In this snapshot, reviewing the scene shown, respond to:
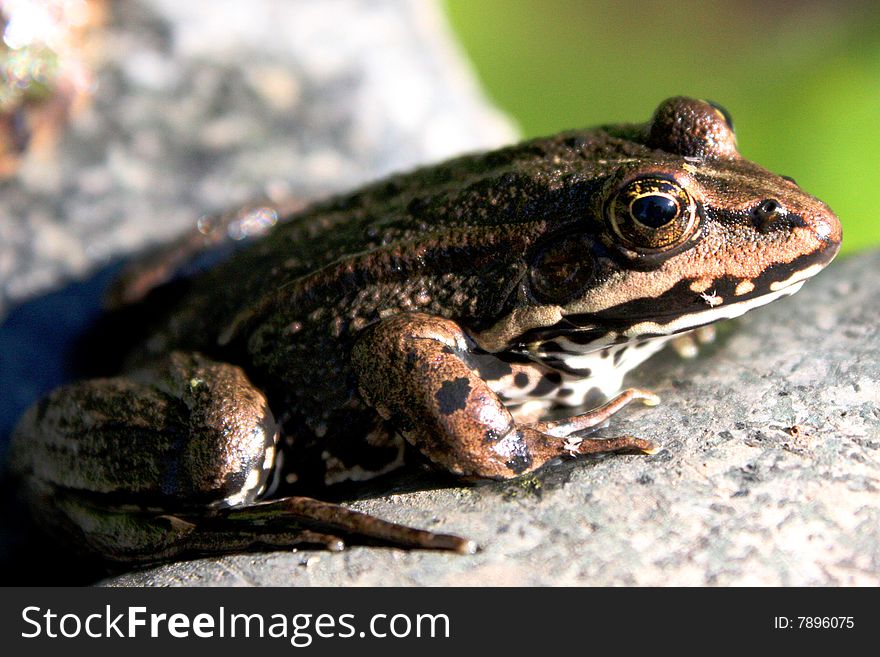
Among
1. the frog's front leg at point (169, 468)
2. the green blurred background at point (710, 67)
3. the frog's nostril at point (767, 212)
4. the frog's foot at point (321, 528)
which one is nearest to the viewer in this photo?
the frog's foot at point (321, 528)

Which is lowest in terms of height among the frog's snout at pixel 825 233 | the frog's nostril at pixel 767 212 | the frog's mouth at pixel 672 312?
the frog's mouth at pixel 672 312

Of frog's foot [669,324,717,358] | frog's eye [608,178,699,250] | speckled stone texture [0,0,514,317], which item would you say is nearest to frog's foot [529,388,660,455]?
frog's foot [669,324,717,358]

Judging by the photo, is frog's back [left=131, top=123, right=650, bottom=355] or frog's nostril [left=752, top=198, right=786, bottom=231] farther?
frog's back [left=131, top=123, right=650, bottom=355]

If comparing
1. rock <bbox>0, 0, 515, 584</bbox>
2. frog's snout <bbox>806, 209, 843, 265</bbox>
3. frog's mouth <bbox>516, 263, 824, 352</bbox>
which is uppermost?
rock <bbox>0, 0, 515, 584</bbox>

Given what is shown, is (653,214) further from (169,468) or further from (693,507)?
(169,468)

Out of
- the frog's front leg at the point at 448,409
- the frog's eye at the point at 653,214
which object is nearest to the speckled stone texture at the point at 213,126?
the frog's front leg at the point at 448,409

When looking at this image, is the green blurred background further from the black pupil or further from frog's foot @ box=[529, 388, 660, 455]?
the black pupil

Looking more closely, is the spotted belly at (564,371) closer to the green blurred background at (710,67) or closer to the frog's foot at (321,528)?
the frog's foot at (321,528)

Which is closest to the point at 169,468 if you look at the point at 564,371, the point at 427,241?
the point at 427,241
